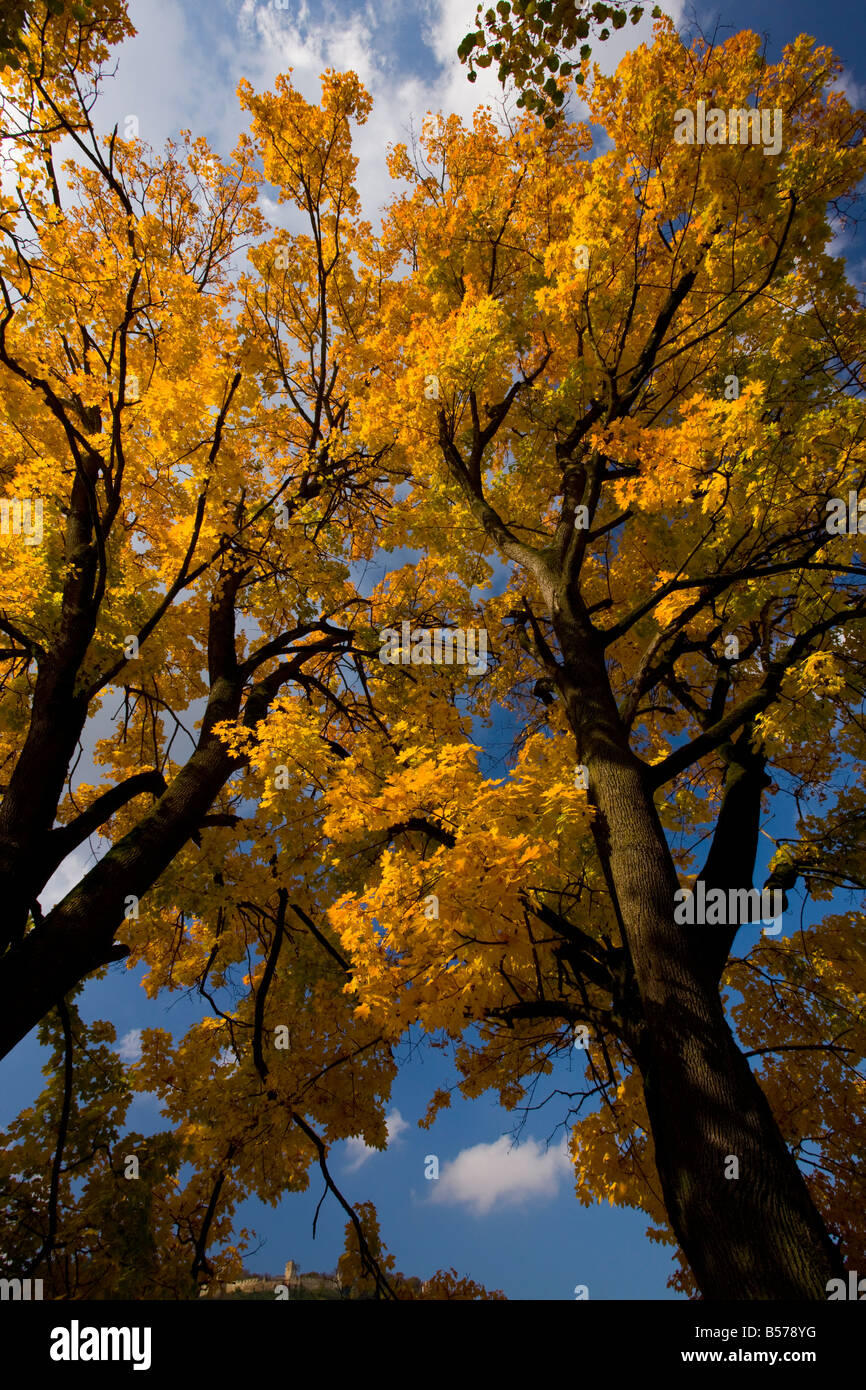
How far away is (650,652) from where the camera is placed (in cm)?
530

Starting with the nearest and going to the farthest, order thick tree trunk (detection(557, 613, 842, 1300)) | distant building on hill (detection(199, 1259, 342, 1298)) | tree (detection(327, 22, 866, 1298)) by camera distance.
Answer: thick tree trunk (detection(557, 613, 842, 1300))
tree (detection(327, 22, 866, 1298))
distant building on hill (detection(199, 1259, 342, 1298))

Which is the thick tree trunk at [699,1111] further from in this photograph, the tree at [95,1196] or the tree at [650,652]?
the tree at [95,1196]

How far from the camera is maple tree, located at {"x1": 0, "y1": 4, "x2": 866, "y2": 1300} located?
3773 millimetres

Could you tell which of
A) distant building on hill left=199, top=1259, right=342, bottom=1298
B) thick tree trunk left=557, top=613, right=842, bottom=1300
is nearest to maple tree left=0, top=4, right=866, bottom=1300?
thick tree trunk left=557, top=613, right=842, bottom=1300

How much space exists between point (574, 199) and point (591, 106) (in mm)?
870

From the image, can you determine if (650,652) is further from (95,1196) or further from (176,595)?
(95,1196)

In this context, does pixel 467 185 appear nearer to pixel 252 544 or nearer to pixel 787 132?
pixel 787 132

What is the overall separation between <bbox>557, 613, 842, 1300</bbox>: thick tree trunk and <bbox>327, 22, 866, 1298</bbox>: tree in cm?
1

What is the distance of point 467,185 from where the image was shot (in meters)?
8.70

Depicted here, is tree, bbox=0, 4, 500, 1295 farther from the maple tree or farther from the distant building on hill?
the distant building on hill

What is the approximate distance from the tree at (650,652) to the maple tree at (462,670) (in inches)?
1.5

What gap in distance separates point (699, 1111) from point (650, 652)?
11.4 ft

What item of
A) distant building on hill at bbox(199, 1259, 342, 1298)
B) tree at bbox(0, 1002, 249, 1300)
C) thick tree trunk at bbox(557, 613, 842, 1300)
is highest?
thick tree trunk at bbox(557, 613, 842, 1300)
